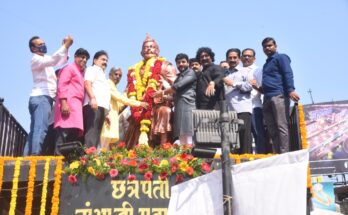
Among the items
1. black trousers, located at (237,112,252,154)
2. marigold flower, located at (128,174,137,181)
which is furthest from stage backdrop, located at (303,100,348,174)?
marigold flower, located at (128,174,137,181)

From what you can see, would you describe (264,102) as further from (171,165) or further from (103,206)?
(103,206)

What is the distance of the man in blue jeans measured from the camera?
6.78m

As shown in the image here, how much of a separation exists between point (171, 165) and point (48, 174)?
5.76 ft

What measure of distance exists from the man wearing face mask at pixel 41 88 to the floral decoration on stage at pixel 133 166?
0.79 metres

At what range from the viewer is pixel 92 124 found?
7.06 metres

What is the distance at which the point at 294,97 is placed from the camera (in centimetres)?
673

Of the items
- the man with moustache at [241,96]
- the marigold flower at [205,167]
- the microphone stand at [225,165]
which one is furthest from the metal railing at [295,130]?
the microphone stand at [225,165]

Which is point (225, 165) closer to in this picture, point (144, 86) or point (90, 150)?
point (90, 150)

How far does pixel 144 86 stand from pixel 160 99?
1.70 ft

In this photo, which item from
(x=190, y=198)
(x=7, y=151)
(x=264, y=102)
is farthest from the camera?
(x=7, y=151)

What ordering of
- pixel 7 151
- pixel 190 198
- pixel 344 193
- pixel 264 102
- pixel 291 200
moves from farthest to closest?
pixel 344 193, pixel 7 151, pixel 264 102, pixel 190 198, pixel 291 200

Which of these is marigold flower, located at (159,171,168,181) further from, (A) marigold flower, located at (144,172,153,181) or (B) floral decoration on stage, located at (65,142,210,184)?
(A) marigold flower, located at (144,172,153,181)

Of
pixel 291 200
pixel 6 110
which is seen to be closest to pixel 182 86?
pixel 6 110

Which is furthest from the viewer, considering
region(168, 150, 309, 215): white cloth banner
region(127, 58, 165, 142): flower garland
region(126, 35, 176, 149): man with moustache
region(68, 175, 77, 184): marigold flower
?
region(127, 58, 165, 142): flower garland
